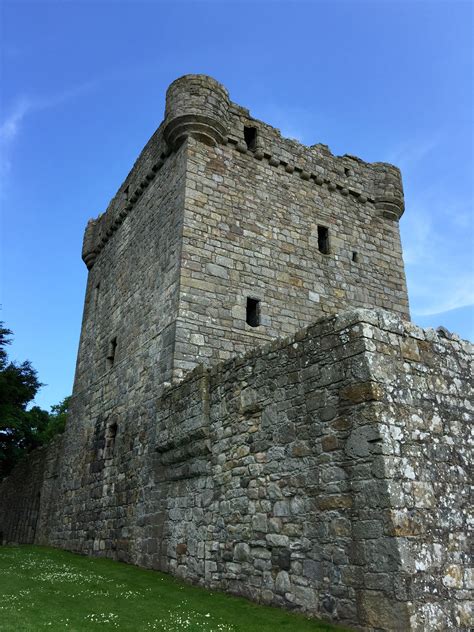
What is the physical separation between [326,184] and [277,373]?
8.19 meters

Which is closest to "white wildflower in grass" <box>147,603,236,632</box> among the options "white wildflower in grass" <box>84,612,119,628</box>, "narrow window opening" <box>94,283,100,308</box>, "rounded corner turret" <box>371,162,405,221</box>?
"white wildflower in grass" <box>84,612,119,628</box>

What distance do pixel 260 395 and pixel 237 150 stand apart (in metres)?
7.38

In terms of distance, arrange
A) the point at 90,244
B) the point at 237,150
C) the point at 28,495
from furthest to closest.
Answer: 1. the point at 28,495
2. the point at 90,244
3. the point at 237,150

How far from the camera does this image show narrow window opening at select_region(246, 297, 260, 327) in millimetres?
10945

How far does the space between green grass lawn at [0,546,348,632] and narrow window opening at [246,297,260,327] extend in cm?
486

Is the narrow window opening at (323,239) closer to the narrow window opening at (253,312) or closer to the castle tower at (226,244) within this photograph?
the castle tower at (226,244)

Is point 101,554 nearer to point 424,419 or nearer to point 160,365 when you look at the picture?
Result: point 160,365

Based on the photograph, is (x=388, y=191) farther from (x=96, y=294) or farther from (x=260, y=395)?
(x=260, y=395)

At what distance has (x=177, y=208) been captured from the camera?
445 inches

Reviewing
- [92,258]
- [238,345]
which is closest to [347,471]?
[238,345]

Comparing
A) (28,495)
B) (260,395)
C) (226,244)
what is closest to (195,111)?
(226,244)

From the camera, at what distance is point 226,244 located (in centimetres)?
1117

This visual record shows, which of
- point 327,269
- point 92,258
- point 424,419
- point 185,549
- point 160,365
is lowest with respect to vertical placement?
point 185,549

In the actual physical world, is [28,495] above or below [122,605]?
above
